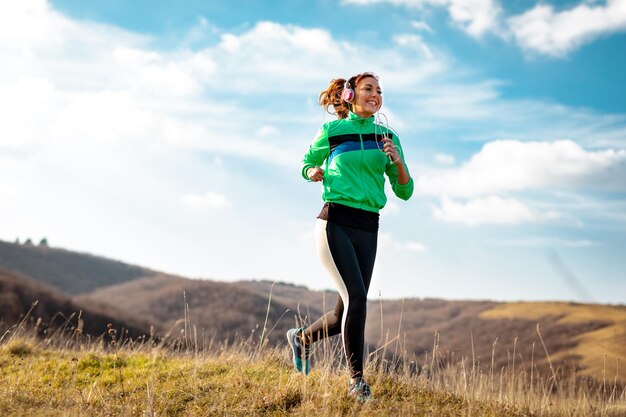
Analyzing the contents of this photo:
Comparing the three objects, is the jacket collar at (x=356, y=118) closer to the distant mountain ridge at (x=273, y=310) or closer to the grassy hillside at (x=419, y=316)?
the distant mountain ridge at (x=273, y=310)

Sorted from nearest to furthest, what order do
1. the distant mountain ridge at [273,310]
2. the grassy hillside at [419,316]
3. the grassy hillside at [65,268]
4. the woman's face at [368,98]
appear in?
the woman's face at [368,98] → the grassy hillside at [419,316] → the distant mountain ridge at [273,310] → the grassy hillside at [65,268]

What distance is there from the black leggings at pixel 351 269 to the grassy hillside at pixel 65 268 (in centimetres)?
11205

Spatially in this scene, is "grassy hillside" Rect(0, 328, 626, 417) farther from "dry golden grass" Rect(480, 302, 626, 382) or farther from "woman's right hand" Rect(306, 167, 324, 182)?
"dry golden grass" Rect(480, 302, 626, 382)

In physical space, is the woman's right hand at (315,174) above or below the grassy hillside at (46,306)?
above

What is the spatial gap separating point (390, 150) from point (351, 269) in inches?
40.2

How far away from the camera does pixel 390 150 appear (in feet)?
15.4

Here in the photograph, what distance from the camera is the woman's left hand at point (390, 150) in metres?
4.68

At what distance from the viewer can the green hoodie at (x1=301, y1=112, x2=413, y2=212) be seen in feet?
15.5

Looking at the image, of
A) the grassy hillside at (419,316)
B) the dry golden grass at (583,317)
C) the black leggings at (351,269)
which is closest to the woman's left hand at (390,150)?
the black leggings at (351,269)

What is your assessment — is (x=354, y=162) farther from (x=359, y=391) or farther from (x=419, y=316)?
(x=419, y=316)

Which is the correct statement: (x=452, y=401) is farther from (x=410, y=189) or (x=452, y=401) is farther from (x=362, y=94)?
(x=362, y=94)

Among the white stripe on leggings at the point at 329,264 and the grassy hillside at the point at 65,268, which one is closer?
the white stripe on leggings at the point at 329,264

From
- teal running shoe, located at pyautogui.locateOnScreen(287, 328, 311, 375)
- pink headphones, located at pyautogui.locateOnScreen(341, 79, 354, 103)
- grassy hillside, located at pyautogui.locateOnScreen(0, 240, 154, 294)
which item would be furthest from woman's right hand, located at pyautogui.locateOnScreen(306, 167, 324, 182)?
grassy hillside, located at pyautogui.locateOnScreen(0, 240, 154, 294)

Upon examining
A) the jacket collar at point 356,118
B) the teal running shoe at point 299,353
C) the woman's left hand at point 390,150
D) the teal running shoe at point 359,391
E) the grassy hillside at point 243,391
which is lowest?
the grassy hillside at point 243,391
